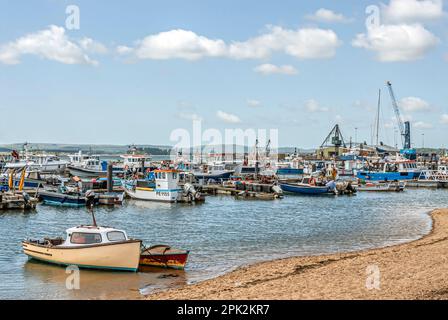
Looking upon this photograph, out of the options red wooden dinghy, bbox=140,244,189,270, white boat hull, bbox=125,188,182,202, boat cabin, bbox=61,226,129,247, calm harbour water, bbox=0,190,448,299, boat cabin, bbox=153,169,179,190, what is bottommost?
calm harbour water, bbox=0,190,448,299

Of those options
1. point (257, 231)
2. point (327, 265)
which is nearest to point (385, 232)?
point (257, 231)

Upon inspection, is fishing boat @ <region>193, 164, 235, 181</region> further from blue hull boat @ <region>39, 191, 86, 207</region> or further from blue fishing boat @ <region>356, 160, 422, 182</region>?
blue hull boat @ <region>39, 191, 86, 207</region>

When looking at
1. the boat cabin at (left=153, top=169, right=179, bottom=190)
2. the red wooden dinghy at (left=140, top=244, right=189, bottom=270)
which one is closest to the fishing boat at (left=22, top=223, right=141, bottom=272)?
the red wooden dinghy at (left=140, top=244, right=189, bottom=270)

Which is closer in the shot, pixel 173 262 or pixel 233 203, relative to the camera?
pixel 173 262

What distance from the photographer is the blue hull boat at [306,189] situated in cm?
6962

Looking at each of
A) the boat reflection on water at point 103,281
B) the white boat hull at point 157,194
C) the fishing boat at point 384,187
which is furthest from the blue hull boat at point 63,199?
the fishing boat at point 384,187

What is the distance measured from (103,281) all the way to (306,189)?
50.7 meters

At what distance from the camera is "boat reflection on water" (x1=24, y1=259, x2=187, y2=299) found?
19.5 meters

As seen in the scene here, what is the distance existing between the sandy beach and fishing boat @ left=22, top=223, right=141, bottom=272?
3462 mm

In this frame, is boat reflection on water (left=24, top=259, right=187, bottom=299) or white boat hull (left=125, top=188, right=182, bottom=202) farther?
white boat hull (left=125, top=188, right=182, bottom=202)

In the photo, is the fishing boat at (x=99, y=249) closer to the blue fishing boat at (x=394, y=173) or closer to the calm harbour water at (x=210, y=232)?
the calm harbour water at (x=210, y=232)
